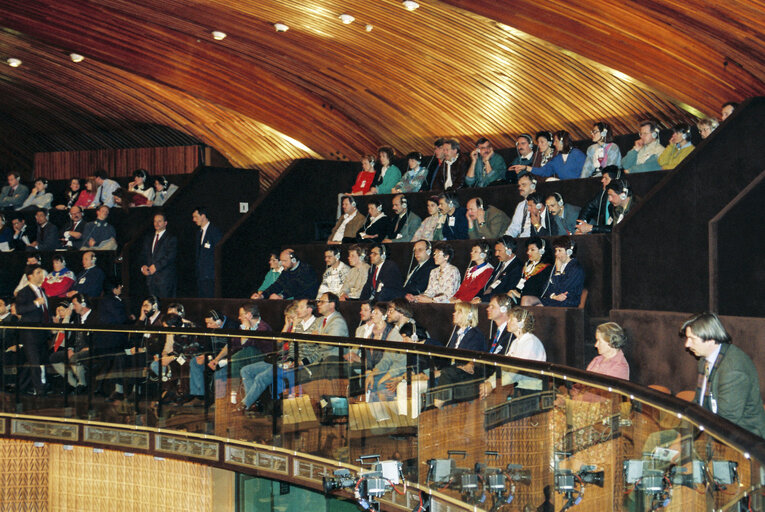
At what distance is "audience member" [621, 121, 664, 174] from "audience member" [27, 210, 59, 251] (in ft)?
21.0

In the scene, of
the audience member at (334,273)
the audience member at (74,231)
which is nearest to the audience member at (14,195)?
the audience member at (74,231)

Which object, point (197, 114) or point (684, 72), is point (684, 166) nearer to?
point (684, 72)

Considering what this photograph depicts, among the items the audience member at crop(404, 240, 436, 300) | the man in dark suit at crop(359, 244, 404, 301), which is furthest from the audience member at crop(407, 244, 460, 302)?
the man in dark suit at crop(359, 244, 404, 301)

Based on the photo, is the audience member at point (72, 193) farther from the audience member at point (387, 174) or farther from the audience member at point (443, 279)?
the audience member at point (443, 279)

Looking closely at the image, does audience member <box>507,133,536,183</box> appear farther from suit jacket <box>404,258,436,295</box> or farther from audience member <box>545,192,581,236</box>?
suit jacket <box>404,258,436,295</box>

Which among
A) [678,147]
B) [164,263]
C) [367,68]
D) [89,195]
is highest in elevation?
[367,68]

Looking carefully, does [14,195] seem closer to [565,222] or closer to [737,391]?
[565,222]

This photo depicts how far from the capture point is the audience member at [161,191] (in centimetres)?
1103

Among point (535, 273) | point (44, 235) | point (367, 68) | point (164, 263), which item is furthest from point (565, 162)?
point (44, 235)

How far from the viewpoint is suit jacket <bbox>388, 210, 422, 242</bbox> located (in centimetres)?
872

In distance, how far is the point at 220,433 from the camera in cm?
693

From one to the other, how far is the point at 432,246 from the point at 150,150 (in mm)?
8140

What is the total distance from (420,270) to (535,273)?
4.02 feet

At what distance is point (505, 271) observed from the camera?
7168mm
